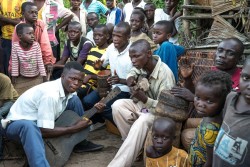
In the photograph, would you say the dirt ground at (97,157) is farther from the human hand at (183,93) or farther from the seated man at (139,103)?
the human hand at (183,93)

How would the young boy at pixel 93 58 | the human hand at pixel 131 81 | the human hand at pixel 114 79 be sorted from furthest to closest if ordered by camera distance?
1. the young boy at pixel 93 58
2. the human hand at pixel 114 79
3. the human hand at pixel 131 81

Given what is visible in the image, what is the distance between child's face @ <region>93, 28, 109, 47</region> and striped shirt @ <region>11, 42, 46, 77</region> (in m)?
0.80

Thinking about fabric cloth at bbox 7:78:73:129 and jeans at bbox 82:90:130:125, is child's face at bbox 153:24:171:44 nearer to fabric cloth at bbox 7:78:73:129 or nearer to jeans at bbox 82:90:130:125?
jeans at bbox 82:90:130:125

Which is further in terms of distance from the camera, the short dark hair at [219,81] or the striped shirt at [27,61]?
the striped shirt at [27,61]

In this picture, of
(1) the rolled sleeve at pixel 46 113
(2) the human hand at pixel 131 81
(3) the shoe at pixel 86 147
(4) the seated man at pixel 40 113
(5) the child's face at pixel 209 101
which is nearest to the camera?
(5) the child's face at pixel 209 101

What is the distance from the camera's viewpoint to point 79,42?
5.88m

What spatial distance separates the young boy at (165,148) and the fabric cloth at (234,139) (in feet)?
3.19

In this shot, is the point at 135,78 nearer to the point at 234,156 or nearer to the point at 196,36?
the point at 196,36

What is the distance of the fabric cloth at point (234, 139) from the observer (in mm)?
2361

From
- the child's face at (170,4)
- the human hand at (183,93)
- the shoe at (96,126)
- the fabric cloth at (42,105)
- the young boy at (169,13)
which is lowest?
the shoe at (96,126)

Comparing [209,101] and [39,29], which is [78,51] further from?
[209,101]

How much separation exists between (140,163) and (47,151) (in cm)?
103

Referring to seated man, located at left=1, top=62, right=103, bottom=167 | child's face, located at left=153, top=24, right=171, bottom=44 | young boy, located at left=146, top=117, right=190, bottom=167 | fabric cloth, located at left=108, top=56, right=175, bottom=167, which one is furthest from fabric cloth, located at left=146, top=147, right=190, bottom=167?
child's face, located at left=153, top=24, right=171, bottom=44

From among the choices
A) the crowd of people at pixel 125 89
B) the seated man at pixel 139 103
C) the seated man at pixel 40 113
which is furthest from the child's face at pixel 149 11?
the seated man at pixel 40 113
